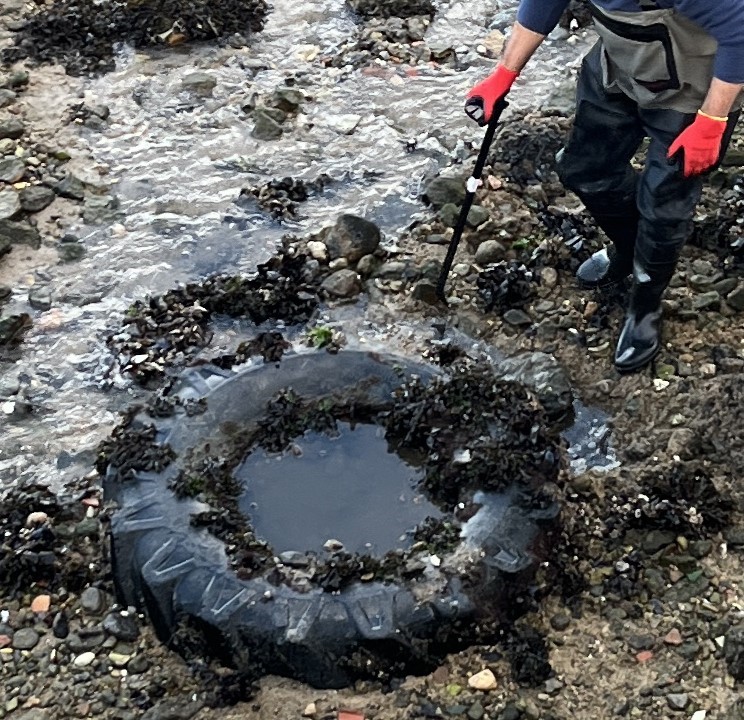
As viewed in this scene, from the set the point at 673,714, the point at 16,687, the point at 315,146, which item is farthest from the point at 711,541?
the point at 315,146

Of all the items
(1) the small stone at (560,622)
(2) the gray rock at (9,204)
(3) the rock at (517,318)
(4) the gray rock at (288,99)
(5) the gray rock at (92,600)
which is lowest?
(5) the gray rock at (92,600)

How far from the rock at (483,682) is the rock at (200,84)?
5.22 m

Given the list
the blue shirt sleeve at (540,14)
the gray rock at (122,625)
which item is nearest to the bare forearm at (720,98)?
the blue shirt sleeve at (540,14)

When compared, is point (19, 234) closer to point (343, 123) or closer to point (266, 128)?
point (266, 128)

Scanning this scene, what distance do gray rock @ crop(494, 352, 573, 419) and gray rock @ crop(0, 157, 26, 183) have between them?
3462 millimetres

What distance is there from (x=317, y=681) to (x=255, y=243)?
3.21 meters

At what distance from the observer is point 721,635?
4.23m

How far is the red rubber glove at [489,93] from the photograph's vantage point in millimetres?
5191

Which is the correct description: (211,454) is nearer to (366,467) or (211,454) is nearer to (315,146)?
(366,467)

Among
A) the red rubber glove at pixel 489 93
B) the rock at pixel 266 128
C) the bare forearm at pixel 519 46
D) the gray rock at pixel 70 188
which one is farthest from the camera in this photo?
the rock at pixel 266 128

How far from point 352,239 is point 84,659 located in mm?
2934

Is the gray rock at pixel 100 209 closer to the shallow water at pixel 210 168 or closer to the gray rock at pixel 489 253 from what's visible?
the shallow water at pixel 210 168

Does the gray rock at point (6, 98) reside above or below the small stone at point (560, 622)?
above

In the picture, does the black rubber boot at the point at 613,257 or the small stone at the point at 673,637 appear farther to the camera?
the black rubber boot at the point at 613,257
